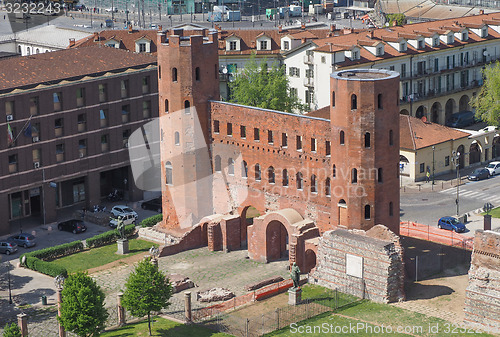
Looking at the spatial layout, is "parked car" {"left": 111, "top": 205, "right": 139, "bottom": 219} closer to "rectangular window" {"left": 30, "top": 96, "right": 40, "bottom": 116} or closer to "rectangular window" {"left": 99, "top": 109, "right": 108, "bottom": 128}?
"rectangular window" {"left": 99, "top": 109, "right": 108, "bottom": 128}

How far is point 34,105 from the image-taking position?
133m

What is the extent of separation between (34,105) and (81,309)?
138 ft

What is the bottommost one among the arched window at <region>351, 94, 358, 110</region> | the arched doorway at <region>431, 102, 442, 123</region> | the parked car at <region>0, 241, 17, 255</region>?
the parked car at <region>0, 241, 17, 255</region>

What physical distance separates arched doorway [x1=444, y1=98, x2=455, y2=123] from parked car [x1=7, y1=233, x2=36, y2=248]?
68.6 metres

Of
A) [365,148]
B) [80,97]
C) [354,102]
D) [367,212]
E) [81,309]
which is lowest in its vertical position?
[81,309]

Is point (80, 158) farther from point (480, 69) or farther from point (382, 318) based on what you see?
point (480, 69)

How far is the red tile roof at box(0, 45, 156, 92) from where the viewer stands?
439ft

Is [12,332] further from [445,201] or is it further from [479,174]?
[479,174]

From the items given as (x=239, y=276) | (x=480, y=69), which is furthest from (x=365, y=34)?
(x=239, y=276)

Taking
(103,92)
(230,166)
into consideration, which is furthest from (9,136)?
(230,166)

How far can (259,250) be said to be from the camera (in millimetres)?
118125

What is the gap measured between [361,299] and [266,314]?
9.35 metres

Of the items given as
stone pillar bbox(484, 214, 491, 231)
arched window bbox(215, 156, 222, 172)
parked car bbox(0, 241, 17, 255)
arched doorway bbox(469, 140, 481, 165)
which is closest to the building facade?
parked car bbox(0, 241, 17, 255)

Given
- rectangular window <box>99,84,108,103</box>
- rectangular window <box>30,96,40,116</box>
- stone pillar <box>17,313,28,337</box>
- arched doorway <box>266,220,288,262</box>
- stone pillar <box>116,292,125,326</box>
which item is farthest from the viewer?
rectangular window <box>99,84,108,103</box>
